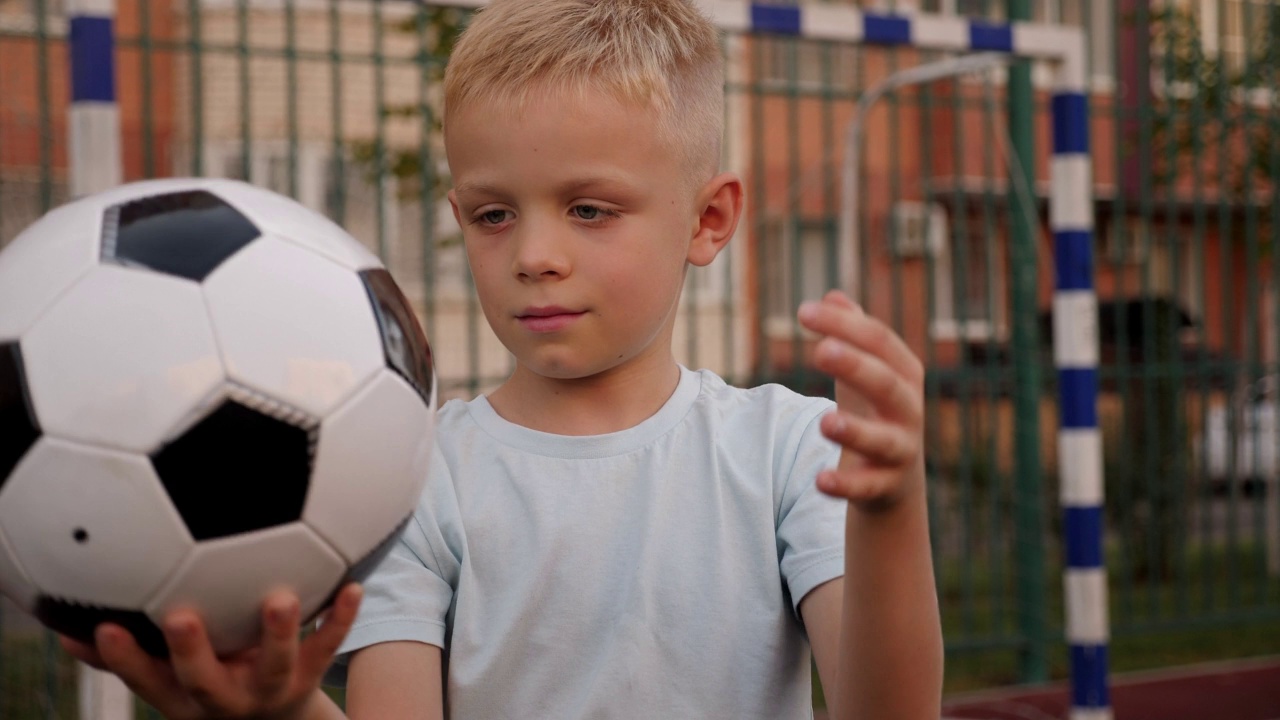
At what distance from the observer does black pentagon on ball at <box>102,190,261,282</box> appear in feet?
4.00

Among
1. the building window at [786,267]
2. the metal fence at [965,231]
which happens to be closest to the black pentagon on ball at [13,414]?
the metal fence at [965,231]

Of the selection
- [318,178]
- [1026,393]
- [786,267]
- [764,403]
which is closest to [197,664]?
[764,403]

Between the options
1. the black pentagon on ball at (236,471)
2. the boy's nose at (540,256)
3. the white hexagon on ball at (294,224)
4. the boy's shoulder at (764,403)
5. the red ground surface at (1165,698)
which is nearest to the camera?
the black pentagon on ball at (236,471)

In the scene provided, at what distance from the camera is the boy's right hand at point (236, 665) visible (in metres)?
1.13

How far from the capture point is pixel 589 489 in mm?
1607

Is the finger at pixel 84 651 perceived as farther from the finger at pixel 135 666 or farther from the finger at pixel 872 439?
the finger at pixel 872 439

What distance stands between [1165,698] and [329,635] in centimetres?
550

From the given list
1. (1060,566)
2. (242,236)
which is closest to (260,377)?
(242,236)

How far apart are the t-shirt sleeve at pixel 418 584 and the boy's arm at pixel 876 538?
405 mm

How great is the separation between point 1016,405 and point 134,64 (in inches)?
205

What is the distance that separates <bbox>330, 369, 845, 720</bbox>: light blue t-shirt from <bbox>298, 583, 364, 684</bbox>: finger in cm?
37

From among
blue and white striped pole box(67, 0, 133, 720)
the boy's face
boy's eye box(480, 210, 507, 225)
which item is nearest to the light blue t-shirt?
the boy's face

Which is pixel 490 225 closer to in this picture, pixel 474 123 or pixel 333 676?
pixel 474 123

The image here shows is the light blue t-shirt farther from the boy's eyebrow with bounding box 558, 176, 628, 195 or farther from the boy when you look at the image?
the boy's eyebrow with bounding box 558, 176, 628, 195
